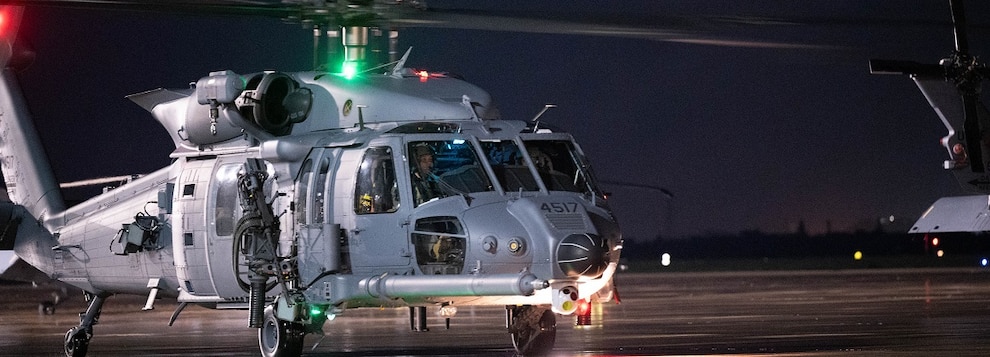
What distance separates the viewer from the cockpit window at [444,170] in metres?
16.0

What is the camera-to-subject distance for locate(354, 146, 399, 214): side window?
16.2m

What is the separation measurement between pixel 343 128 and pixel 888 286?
2696 cm

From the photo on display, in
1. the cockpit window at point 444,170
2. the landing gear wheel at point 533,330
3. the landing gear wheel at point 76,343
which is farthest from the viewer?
the landing gear wheel at point 76,343

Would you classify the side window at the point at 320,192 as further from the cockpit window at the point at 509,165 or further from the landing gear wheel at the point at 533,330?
the landing gear wheel at the point at 533,330

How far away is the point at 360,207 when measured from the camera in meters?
16.4

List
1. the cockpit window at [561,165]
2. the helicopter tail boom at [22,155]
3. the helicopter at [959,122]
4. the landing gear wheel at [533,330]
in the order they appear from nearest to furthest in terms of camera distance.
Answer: the cockpit window at [561,165]
the landing gear wheel at [533,330]
the helicopter tail boom at [22,155]
the helicopter at [959,122]

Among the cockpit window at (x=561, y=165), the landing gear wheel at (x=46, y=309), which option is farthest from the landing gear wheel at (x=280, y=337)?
the landing gear wheel at (x=46, y=309)

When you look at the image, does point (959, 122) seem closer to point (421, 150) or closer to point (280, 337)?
point (421, 150)

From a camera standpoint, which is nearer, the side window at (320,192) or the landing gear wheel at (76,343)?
the side window at (320,192)

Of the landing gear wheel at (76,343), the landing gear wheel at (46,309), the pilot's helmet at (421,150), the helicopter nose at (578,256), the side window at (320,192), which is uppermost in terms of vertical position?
the pilot's helmet at (421,150)

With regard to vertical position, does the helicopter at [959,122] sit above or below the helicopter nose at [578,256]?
above

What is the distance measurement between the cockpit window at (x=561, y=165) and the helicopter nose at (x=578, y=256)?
1.17 metres

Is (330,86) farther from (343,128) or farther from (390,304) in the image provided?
(390,304)

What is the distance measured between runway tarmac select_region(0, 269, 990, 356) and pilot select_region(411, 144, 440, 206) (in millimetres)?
3238
